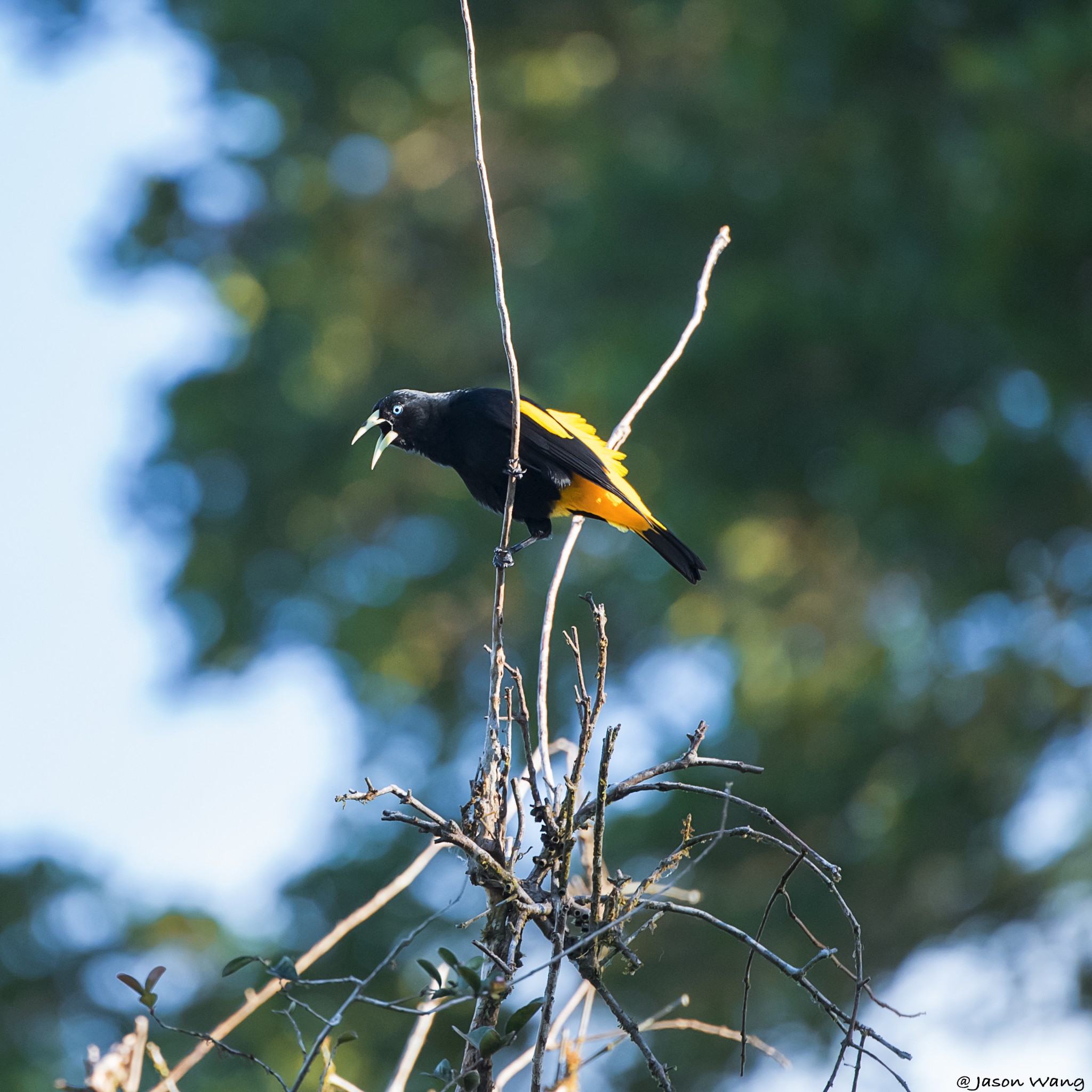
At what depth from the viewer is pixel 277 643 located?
40.2ft

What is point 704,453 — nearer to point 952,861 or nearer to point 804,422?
point 804,422

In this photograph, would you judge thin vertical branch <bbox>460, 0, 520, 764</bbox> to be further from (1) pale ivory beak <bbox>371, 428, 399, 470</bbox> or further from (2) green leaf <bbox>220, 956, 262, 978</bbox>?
(1) pale ivory beak <bbox>371, 428, 399, 470</bbox>

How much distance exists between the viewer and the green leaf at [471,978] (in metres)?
1.51

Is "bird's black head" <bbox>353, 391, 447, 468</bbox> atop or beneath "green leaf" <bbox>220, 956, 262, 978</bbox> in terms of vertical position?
atop

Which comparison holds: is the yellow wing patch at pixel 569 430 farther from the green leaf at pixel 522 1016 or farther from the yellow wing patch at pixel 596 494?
the green leaf at pixel 522 1016

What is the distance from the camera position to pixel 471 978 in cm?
153

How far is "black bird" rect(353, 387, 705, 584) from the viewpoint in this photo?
3.73 meters

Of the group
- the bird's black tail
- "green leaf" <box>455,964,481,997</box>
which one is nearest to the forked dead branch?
"green leaf" <box>455,964,481,997</box>

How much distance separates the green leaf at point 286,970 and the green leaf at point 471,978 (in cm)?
26

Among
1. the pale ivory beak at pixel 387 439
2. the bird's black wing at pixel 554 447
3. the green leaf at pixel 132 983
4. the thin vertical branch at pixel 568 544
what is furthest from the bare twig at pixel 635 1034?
the pale ivory beak at pixel 387 439

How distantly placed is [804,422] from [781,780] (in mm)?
2507

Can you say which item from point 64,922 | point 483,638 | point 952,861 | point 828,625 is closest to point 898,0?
point 828,625

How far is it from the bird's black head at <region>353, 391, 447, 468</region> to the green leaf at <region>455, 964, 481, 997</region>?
2.66m

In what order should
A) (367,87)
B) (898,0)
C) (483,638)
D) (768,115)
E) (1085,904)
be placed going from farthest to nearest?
1. (367,87)
2. (483,638)
3. (768,115)
4. (898,0)
5. (1085,904)
